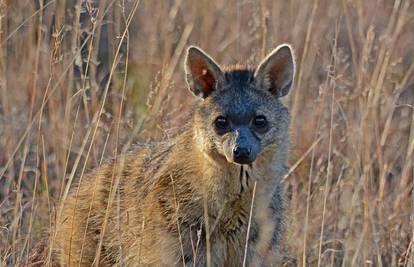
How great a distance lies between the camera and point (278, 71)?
624cm

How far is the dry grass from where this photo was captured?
631cm

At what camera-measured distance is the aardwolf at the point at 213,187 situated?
5898 mm

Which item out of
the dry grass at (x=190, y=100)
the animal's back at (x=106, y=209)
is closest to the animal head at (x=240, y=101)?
the dry grass at (x=190, y=100)

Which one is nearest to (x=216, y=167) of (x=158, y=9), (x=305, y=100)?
(x=305, y=100)

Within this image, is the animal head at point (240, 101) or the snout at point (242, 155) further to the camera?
the animal head at point (240, 101)

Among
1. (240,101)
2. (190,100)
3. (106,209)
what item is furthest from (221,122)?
(190,100)

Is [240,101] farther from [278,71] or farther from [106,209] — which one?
[106,209]

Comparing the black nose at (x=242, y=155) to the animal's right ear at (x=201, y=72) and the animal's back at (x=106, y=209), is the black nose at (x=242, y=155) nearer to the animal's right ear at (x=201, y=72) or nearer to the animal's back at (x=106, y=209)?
the animal's right ear at (x=201, y=72)

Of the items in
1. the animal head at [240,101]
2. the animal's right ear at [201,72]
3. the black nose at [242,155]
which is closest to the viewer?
the black nose at [242,155]

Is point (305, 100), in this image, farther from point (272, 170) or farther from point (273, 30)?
point (272, 170)

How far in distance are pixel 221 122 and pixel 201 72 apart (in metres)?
0.41

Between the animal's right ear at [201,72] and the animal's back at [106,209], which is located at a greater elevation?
the animal's right ear at [201,72]

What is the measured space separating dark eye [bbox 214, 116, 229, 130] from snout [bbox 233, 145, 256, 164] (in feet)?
1.03

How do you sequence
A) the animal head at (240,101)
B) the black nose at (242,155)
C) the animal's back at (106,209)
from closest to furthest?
the black nose at (242,155)
the animal head at (240,101)
the animal's back at (106,209)
